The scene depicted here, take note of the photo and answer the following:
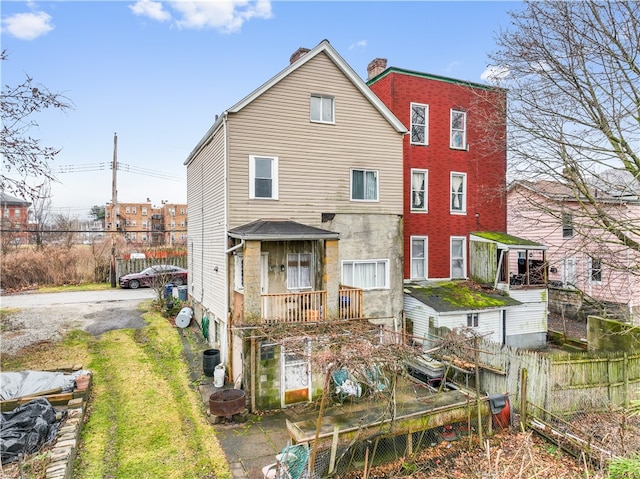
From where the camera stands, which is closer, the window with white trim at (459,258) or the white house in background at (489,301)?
the white house in background at (489,301)

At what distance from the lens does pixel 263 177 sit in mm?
13555

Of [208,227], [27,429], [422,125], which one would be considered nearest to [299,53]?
[422,125]

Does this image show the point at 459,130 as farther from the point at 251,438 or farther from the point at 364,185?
the point at 251,438

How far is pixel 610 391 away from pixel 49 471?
48.4 ft

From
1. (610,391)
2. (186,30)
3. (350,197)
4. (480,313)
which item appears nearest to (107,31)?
(186,30)

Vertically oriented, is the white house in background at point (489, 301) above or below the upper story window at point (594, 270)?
Result: below

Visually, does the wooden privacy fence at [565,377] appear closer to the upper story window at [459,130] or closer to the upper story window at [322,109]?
the upper story window at [322,109]

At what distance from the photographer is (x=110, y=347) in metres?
16.0

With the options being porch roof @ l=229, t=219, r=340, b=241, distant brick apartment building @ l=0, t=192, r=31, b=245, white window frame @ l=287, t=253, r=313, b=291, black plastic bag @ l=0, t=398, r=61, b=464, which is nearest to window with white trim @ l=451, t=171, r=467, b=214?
white window frame @ l=287, t=253, r=313, b=291

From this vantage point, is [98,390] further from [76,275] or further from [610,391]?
[76,275]

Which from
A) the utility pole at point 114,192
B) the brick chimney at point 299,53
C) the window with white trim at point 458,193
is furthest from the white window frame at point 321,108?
the utility pole at point 114,192

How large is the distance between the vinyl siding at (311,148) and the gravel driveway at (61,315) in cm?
1091

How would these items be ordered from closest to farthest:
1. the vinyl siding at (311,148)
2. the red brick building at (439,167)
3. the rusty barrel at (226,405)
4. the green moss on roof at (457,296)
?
the rusty barrel at (226,405) < the vinyl siding at (311,148) < the green moss on roof at (457,296) < the red brick building at (439,167)

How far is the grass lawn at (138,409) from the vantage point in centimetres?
855
